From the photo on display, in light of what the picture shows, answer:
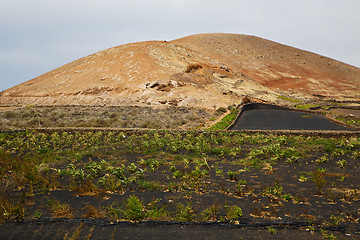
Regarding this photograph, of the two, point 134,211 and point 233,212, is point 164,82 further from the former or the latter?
point 233,212

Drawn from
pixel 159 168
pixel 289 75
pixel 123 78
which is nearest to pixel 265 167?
pixel 159 168

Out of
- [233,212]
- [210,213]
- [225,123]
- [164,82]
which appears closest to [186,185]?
[210,213]

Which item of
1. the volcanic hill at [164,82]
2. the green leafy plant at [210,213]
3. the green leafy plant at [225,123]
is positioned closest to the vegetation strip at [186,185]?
the green leafy plant at [210,213]

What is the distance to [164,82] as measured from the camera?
41.6 meters

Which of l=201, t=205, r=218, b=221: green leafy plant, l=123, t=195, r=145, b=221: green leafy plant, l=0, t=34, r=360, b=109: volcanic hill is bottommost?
l=201, t=205, r=218, b=221: green leafy plant

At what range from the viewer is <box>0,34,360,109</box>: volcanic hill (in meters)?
39.7

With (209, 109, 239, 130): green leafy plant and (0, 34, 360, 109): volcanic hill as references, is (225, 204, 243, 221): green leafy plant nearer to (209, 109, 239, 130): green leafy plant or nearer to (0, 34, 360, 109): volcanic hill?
(209, 109, 239, 130): green leafy plant

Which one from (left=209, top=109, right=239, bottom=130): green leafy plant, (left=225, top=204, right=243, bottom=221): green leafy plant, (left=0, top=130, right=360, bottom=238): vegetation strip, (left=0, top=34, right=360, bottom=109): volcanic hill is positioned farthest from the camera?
(left=0, top=34, right=360, bottom=109): volcanic hill

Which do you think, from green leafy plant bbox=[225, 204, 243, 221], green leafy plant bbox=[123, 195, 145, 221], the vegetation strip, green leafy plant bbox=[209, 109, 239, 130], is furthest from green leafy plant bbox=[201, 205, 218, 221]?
green leafy plant bbox=[209, 109, 239, 130]

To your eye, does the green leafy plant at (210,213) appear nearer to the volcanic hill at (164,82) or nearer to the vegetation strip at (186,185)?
the vegetation strip at (186,185)

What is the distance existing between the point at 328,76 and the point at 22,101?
9393cm

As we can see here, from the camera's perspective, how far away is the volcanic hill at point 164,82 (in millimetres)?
39656

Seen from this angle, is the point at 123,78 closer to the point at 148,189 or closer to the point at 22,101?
the point at 22,101

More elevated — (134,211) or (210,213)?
(134,211)
